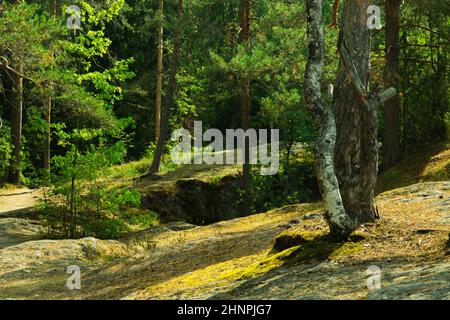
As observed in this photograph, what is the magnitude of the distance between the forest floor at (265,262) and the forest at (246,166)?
0.04 metres

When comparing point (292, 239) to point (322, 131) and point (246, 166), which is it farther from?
point (246, 166)

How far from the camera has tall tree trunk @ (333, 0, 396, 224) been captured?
8.09 m

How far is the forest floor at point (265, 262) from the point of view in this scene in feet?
20.8

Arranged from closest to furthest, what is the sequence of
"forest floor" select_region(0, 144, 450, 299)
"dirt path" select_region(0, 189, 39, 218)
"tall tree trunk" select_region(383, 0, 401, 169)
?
"forest floor" select_region(0, 144, 450, 299) → "tall tree trunk" select_region(383, 0, 401, 169) → "dirt path" select_region(0, 189, 39, 218)

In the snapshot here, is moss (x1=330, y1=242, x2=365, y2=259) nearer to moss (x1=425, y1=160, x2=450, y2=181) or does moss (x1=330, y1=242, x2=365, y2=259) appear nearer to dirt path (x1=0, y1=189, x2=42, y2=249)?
dirt path (x1=0, y1=189, x2=42, y2=249)

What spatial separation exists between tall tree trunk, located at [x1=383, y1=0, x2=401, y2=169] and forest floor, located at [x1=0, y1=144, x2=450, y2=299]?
485 centimetres

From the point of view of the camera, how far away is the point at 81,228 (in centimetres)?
1505

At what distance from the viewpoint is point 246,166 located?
61.2ft

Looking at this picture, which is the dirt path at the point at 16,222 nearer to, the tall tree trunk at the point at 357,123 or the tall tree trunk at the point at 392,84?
the tall tree trunk at the point at 357,123

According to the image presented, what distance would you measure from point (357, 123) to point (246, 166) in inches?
418

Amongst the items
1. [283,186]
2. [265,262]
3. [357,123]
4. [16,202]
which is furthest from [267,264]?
[16,202]

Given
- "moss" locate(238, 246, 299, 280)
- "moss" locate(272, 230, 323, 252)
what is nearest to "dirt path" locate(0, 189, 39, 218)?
"moss" locate(272, 230, 323, 252)
